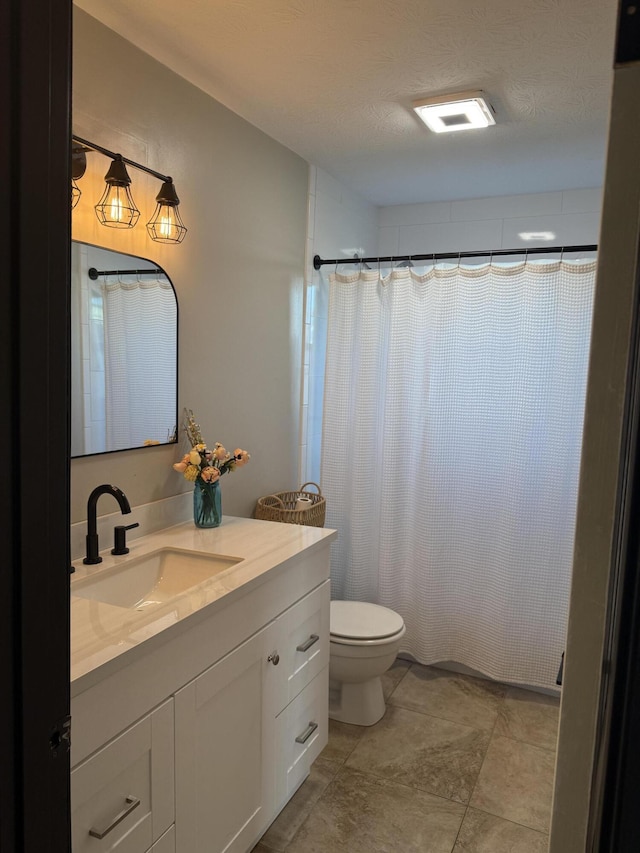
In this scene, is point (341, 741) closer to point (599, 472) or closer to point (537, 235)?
point (599, 472)

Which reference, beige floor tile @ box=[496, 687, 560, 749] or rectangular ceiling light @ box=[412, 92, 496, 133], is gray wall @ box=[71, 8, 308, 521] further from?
beige floor tile @ box=[496, 687, 560, 749]

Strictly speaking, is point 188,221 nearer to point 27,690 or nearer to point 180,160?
point 180,160

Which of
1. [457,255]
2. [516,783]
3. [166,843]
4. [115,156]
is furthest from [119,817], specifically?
[457,255]

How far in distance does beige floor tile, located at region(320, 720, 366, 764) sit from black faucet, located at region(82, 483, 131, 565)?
1.24 meters

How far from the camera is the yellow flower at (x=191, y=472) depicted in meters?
2.06

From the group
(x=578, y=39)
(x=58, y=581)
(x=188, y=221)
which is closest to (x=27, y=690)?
(x=58, y=581)

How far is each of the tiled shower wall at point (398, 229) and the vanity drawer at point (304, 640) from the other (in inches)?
41.0

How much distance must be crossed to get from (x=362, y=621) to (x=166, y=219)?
1720mm

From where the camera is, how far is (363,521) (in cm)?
310

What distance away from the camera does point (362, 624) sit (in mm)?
2582

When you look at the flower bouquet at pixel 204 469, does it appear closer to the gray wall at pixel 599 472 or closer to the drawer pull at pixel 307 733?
the drawer pull at pixel 307 733

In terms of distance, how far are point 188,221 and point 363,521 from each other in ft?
5.37

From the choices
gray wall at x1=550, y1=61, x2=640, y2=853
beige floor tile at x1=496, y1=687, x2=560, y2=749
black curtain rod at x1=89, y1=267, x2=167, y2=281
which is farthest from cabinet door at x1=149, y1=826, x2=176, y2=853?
beige floor tile at x1=496, y1=687, x2=560, y2=749

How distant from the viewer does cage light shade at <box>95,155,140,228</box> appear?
178 centimetres
